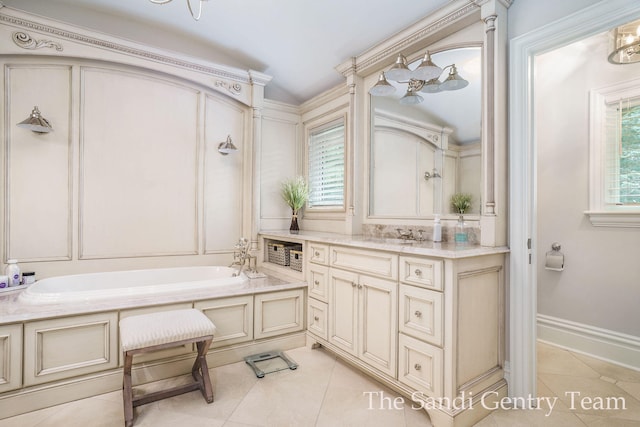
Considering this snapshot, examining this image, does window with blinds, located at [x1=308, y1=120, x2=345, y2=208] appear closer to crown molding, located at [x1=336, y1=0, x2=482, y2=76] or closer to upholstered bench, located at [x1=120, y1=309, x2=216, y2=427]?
crown molding, located at [x1=336, y1=0, x2=482, y2=76]

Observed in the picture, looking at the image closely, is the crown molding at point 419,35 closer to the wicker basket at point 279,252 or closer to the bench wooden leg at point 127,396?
the wicker basket at point 279,252

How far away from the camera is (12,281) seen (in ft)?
8.05

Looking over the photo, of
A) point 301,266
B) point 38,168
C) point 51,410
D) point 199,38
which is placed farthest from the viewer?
point 199,38

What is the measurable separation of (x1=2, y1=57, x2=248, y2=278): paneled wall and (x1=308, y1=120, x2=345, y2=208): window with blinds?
2.63 ft

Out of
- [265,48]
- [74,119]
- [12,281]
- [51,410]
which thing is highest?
[265,48]

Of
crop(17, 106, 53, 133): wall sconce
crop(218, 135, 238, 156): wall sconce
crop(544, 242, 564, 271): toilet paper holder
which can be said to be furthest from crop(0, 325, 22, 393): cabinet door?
crop(544, 242, 564, 271): toilet paper holder

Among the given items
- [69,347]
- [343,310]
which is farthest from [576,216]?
[69,347]

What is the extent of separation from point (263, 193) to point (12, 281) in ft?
7.33

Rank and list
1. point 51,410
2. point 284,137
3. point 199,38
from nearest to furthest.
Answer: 1. point 51,410
2. point 199,38
3. point 284,137

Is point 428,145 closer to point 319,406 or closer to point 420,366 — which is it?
point 420,366

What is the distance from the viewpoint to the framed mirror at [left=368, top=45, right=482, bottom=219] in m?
2.21

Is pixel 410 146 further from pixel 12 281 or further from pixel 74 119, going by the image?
pixel 12 281

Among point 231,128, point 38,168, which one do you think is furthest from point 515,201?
point 38,168

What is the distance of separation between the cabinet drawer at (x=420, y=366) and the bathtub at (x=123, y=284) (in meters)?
1.39
